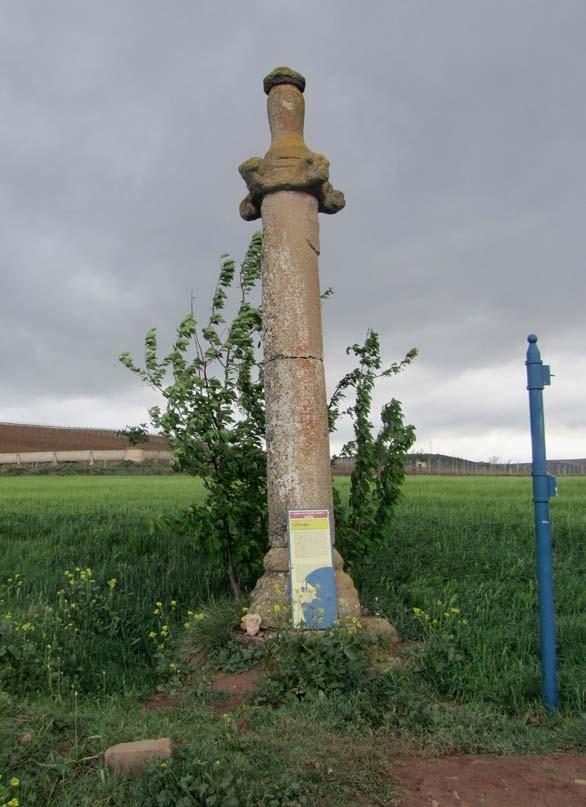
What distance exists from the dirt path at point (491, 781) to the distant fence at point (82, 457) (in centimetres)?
3538

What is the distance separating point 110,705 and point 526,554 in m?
5.76

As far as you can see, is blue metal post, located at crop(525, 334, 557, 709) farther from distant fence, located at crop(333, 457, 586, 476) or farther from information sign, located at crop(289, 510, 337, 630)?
distant fence, located at crop(333, 457, 586, 476)

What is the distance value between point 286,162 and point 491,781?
5101 mm

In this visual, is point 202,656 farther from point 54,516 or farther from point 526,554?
point 54,516

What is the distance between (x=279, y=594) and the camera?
221 inches

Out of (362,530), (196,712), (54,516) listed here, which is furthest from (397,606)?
(54,516)

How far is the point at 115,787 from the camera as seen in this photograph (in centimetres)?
328

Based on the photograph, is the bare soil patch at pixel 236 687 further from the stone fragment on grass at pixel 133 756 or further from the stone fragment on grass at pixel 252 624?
the stone fragment on grass at pixel 133 756

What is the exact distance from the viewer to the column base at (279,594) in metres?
5.54

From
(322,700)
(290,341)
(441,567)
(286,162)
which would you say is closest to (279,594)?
(322,700)

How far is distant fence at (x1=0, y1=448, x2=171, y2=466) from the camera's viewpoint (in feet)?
125

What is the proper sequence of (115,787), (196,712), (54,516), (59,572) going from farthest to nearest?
(54,516) < (59,572) < (196,712) < (115,787)

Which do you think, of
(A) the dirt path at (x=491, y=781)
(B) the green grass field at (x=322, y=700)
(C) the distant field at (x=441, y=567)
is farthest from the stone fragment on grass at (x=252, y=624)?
(A) the dirt path at (x=491, y=781)

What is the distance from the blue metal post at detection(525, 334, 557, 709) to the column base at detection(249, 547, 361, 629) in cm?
151
